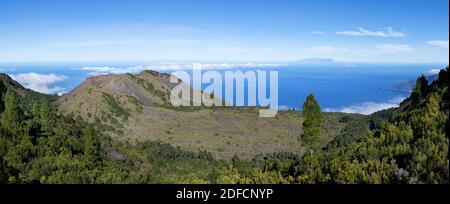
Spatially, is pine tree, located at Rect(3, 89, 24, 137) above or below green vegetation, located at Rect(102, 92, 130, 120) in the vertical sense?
above

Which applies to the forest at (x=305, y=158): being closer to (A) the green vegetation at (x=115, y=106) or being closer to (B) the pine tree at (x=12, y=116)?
(B) the pine tree at (x=12, y=116)

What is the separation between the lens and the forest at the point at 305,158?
18.2 meters

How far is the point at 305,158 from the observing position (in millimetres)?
35969

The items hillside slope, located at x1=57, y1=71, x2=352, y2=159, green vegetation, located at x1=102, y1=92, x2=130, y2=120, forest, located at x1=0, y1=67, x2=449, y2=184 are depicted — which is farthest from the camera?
green vegetation, located at x1=102, y1=92, x2=130, y2=120

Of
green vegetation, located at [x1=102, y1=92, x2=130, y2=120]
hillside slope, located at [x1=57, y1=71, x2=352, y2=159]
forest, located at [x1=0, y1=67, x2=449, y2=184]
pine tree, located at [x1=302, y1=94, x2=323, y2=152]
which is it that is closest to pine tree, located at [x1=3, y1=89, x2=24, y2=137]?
forest, located at [x1=0, y1=67, x2=449, y2=184]

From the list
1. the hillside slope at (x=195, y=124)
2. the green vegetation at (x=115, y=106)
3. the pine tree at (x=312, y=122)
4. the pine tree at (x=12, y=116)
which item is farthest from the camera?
the green vegetation at (x=115, y=106)

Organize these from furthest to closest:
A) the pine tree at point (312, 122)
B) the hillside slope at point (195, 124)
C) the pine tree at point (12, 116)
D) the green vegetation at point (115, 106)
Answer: the green vegetation at point (115, 106) < the hillside slope at point (195, 124) < the pine tree at point (12, 116) < the pine tree at point (312, 122)

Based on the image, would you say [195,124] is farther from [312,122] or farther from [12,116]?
[312,122]

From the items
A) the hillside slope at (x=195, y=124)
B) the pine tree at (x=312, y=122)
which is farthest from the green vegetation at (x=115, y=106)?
the pine tree at (x=312, y=122)

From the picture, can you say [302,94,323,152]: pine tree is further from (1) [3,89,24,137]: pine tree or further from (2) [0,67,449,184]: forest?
(1) [3,89,24,137]: pine tree

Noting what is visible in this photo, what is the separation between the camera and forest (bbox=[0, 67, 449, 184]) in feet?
59.6

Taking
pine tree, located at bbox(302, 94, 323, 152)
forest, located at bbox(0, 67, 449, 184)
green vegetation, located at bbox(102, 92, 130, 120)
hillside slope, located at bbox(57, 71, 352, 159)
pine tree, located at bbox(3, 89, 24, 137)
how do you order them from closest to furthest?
forest, located at bbox(0, 67, 449, 184) < pine tree, located at bbox(302, 94, 323, 152) < pine tree, located at bbox(3, 89, 24, 137) < hillside slope, located at bbox(57, 71, 352, 159) < green vegetation, located at bbox(102, 92, 130, 120)

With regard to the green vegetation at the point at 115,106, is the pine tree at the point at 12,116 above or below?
above
